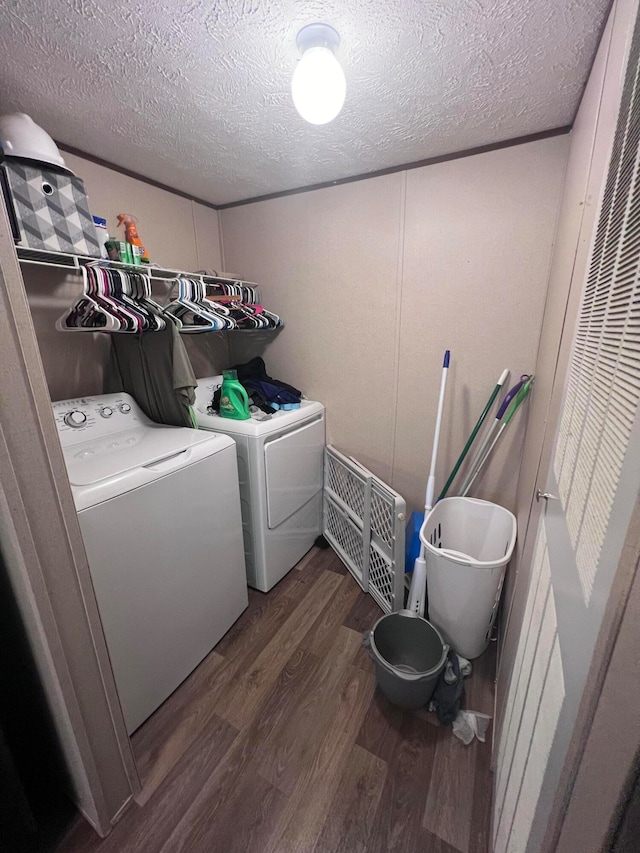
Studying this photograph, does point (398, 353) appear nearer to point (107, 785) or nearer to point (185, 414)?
point (185, 414)

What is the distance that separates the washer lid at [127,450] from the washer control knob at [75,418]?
87 mm

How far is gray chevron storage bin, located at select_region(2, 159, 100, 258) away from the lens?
48.3 inches

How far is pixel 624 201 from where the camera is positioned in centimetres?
54

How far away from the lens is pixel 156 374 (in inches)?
68.3

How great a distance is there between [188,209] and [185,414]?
146cm

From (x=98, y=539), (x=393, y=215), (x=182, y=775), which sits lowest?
(x=182, y=775)

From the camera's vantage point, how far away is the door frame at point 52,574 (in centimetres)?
77

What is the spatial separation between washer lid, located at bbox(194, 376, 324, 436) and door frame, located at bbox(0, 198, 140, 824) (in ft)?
3.16

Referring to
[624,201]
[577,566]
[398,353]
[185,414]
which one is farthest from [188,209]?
[577,566]

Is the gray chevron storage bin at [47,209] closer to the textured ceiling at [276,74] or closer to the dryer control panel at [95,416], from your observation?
the textured ceiling at [276,74]

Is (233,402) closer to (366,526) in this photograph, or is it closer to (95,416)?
(95,416)

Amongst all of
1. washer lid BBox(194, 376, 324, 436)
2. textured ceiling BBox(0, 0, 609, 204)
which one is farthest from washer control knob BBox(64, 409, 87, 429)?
textured ceiling BBox(0, 0, 609, 204)

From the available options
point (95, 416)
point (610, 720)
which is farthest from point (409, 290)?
point (610, 720)

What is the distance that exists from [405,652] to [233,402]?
1.55 m
